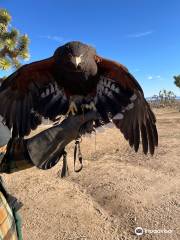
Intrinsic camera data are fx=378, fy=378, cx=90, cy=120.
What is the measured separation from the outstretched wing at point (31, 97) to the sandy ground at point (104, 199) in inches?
81.9

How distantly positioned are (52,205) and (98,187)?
→ 3.48ft

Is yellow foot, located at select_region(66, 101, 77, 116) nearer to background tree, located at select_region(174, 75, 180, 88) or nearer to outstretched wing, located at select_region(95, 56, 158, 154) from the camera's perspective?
outstretched wing, located at select_region(95, 56, 158, 154)

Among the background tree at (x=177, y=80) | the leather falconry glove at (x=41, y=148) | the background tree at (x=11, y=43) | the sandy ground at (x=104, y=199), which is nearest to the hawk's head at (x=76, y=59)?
the leather falconry glove at (x=41, y=148)

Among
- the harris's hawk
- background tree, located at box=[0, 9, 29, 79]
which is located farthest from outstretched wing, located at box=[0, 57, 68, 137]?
background tree, located at box=[0, 9, 29, 79]

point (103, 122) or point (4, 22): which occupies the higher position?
point (4, 22)

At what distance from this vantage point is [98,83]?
13.5 ft

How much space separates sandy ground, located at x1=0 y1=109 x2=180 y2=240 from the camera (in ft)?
17.7

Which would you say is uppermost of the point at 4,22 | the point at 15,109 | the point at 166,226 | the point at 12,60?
the point at 4,22

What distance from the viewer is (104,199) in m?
6.39

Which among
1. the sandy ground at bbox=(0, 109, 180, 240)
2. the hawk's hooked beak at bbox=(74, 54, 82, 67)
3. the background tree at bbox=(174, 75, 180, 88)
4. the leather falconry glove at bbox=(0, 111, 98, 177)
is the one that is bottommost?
the sandy ground at bbox=(0, 109, 180, 240)

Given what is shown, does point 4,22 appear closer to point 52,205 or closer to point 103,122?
point 52,205

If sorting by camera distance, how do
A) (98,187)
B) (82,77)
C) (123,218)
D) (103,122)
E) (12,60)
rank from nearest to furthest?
1. (103,122)
2. (82,77)
3. (123,218)
4. (98,187)
5. (12,60)

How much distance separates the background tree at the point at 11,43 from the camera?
1616 centimetres

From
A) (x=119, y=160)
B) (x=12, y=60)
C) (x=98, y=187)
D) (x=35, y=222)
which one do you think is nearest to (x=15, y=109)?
(x=35, y=222)
